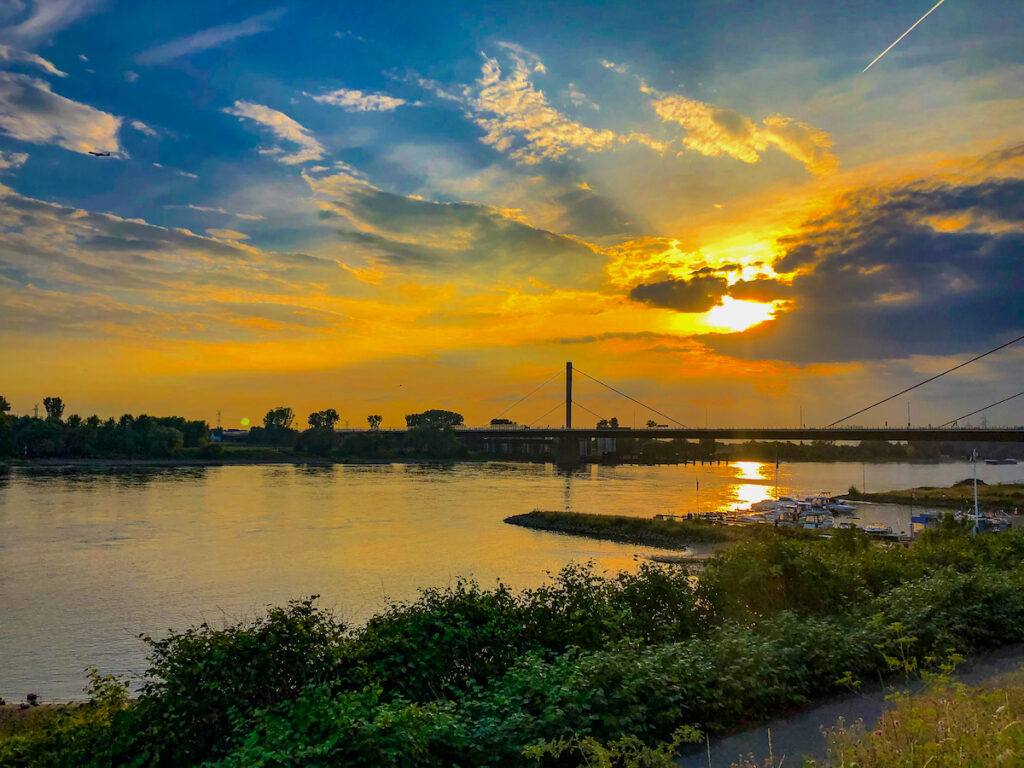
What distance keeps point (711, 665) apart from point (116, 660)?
16636 millimetres

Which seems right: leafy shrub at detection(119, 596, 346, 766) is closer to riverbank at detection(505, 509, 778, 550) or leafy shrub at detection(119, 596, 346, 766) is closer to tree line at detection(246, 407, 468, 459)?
riverbank at detection(505, 509, 778, 550)

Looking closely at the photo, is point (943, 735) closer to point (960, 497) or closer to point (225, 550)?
point (225, 550)

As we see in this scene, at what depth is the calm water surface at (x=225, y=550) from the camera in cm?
2019

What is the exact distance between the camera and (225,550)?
1308 inches

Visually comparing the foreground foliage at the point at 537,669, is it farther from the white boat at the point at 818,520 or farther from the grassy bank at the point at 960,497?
the grassy bank at the point at 960,497

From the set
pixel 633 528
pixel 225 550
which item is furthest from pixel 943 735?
pixel 633 528

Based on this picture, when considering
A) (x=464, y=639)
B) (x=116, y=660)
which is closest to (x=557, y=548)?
(x=116, y=660)

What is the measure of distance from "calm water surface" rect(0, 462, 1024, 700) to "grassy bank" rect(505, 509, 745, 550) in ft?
8.01

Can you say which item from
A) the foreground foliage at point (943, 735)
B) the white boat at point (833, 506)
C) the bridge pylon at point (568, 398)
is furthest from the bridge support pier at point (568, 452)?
the foreground foliage at point (943, 735)

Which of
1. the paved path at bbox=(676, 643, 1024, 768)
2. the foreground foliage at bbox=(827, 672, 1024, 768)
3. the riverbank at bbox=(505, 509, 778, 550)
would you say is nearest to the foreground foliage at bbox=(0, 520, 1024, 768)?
the paved path at bbox=(676, 643, 1024, 768)

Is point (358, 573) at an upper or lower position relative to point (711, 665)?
lower

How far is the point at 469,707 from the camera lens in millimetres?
5652

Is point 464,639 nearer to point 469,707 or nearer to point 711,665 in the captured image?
point 469,707

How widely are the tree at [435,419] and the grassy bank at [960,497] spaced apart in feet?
243
